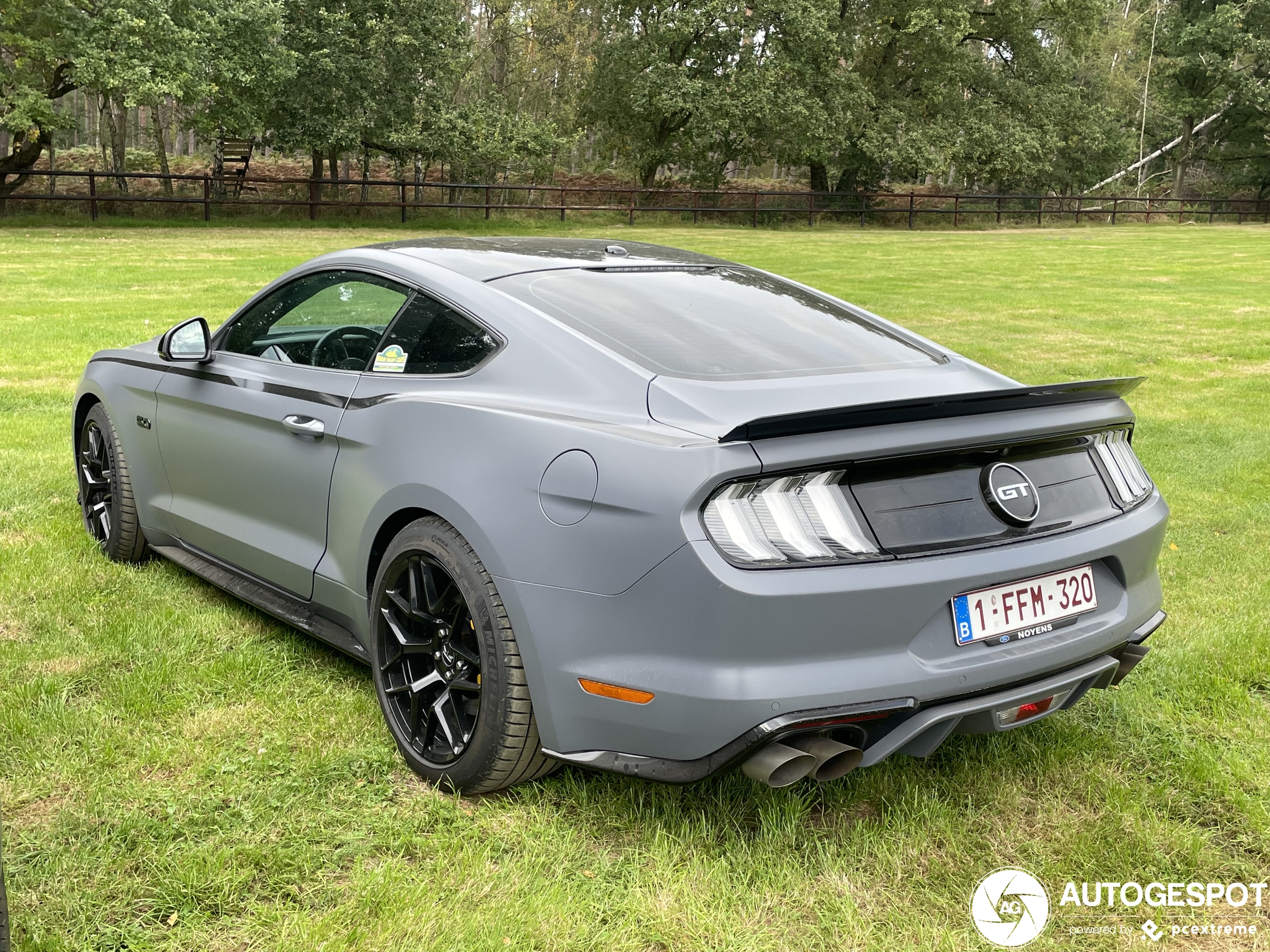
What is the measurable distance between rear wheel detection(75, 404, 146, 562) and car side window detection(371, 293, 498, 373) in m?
1.86

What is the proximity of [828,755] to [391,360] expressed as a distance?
1.77 metres

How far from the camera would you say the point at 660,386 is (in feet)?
8.93

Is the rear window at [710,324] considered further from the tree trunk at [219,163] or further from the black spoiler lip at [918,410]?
the tree trunk at [219,163]

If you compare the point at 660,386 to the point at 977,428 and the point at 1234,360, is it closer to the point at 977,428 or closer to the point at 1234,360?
the point at 977,428

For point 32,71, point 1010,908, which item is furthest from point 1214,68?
point 1010,908

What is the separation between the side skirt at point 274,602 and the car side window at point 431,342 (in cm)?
83

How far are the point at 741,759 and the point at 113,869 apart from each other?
149 centimetres

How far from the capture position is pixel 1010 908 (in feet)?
8.34

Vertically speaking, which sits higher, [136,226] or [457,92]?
[457,92]

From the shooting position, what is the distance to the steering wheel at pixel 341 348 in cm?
355

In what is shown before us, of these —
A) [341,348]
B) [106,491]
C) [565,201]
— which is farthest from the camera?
[565,201]

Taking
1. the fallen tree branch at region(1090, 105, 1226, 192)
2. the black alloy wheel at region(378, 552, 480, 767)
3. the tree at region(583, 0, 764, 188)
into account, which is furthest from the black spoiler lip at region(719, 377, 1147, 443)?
the fallen tree branch at region(1090, 105, 1226, 192)

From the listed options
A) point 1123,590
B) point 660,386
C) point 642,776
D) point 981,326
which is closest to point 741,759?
point 642,776

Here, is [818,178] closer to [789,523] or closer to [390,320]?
[390,320]
